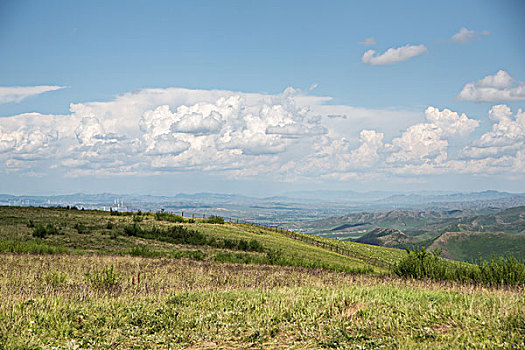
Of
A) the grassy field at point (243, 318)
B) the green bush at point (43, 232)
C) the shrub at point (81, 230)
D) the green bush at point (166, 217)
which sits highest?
the grassy field at point (243, 318)

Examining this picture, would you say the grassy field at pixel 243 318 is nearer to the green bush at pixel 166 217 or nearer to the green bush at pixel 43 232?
the green bush at pixel 43 232

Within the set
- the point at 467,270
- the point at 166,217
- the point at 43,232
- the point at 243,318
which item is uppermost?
the point at 243,318

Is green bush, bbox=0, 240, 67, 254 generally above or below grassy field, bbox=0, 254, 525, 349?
below

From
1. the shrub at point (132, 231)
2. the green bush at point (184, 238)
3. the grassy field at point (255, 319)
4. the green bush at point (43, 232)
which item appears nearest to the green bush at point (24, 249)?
the green bush at point (43, 232)

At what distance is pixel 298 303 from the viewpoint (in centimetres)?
1205

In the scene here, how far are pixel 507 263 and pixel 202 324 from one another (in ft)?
59.2

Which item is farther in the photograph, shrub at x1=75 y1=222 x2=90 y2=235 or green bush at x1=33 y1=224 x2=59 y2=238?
shrub at x1=75 y1=222 x2=90 y2=235

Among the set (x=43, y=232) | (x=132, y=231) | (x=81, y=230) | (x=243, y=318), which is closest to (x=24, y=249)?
(x=43, y=232)

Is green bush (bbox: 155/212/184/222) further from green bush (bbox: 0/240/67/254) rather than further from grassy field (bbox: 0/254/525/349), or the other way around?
grassy field (bbox: 0/254/525/349)

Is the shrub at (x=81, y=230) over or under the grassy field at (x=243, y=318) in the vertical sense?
under

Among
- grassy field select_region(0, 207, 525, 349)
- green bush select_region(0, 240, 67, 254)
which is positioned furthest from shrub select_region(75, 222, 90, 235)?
grassy field select_region(0, 207, 525, 349)

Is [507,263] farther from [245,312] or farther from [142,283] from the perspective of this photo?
[142,283]

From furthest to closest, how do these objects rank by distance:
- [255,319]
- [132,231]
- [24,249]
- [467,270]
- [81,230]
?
[132,231], [81,230], [24,249], [467,270], [255,319]

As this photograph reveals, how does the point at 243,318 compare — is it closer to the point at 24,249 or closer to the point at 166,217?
the point at 24,249
